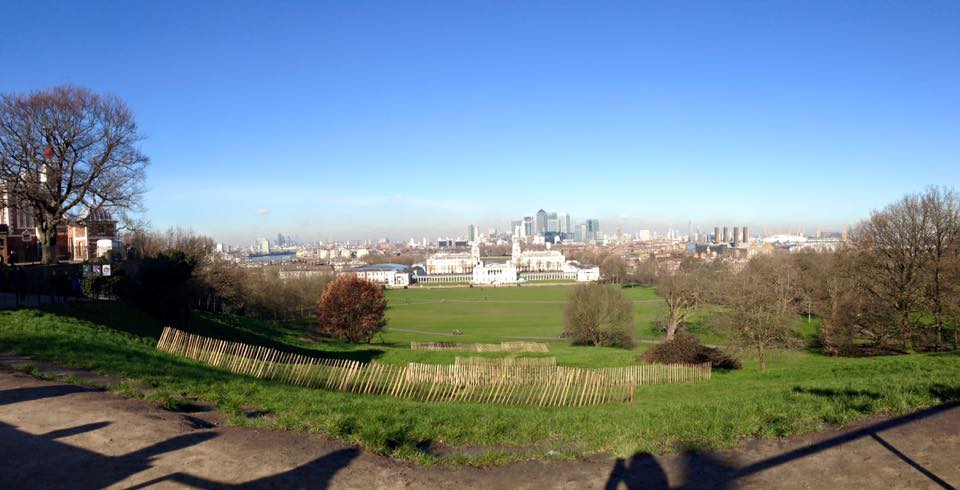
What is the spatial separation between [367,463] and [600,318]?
36577 mm

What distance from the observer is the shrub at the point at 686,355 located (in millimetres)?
25438

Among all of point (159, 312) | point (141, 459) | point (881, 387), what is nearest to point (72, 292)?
point (159, 312)

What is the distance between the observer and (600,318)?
4259cm

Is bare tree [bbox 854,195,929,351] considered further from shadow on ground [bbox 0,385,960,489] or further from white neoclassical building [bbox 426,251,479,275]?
white neoclassical building [bbox 426,251,479,275]

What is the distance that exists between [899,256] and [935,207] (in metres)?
2.84

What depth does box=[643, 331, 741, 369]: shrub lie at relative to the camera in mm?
25438

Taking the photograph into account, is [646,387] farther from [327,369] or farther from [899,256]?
[899,256]

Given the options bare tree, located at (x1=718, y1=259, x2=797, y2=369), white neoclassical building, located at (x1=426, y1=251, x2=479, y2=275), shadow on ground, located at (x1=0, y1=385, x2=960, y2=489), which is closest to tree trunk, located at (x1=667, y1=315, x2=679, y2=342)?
→ bare tree, located at (x1=718, y1=259, x2=797, y2=369)

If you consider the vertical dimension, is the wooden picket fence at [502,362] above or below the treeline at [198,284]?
below

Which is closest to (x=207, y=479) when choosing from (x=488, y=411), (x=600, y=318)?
(x=488, y=411)

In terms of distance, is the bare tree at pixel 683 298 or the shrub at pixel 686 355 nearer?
the shrub at pixel 686 355

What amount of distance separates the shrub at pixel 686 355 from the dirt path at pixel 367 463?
16.9m

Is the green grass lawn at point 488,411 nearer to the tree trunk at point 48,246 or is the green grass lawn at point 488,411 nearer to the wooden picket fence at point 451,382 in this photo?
the wooden picket fence at point 451,382

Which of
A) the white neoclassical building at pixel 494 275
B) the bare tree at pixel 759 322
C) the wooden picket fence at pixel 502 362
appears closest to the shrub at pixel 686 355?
the bare tree at pixel 759 322
